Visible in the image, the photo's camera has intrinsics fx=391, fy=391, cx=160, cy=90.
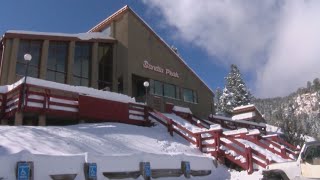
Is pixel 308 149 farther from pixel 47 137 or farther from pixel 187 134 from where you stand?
pixel 187 134

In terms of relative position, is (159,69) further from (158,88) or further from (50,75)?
(50,75)

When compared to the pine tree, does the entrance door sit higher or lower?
lower

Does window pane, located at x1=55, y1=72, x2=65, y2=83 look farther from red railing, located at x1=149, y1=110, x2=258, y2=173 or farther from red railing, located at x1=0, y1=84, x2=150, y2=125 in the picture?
red railing, located at x1=149, y1=110, x2=258, y2=173

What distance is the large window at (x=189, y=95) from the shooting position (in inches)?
1442

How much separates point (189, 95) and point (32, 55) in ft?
53.8

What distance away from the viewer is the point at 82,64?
2931cm

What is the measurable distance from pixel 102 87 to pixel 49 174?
19001 millimetres

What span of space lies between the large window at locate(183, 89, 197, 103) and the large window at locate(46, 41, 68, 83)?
42.3 ft

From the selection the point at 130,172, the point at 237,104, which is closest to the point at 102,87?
the point at 130,172

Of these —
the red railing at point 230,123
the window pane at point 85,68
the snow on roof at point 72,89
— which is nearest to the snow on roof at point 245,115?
the red railing at point 230,123

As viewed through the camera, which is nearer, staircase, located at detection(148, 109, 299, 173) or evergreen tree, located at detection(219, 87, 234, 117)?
staircase, located at detection(148, 109, 299, 173)

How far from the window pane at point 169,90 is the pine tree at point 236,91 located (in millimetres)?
26547

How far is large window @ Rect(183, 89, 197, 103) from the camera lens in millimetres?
36625

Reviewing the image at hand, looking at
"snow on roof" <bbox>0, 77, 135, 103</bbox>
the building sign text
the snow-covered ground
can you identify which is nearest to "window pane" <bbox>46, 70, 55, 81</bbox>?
"snow on roof" <bbox>0, 77, 135, 103</bbox>
